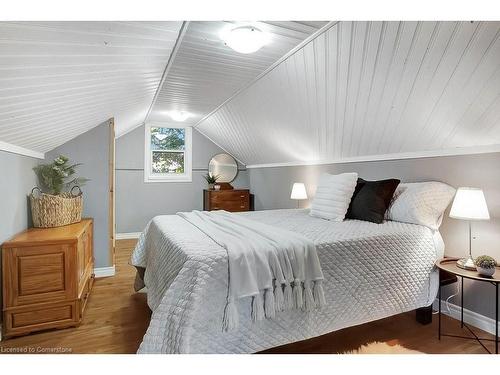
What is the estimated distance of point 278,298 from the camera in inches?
63.1

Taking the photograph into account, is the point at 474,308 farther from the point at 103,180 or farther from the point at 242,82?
the point at 103,180

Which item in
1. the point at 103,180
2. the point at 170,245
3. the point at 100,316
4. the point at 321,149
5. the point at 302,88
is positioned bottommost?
the point at 100,316

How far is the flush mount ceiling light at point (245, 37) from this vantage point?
1.92 meters

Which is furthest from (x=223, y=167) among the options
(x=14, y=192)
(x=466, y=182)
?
(x=466, y=182)

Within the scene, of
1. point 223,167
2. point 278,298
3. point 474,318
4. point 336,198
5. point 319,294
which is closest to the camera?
point 278,298

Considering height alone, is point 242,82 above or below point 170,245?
above

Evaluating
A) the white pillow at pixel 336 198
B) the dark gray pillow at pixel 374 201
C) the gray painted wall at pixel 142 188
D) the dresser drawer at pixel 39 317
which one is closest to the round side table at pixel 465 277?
the dark gray pillow at pixel 374 201

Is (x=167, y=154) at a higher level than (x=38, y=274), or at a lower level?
higher

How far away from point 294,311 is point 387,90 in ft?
5.83

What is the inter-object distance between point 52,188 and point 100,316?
51.0 inches

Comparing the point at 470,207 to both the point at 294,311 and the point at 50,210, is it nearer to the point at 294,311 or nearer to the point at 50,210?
the point at 294,311
